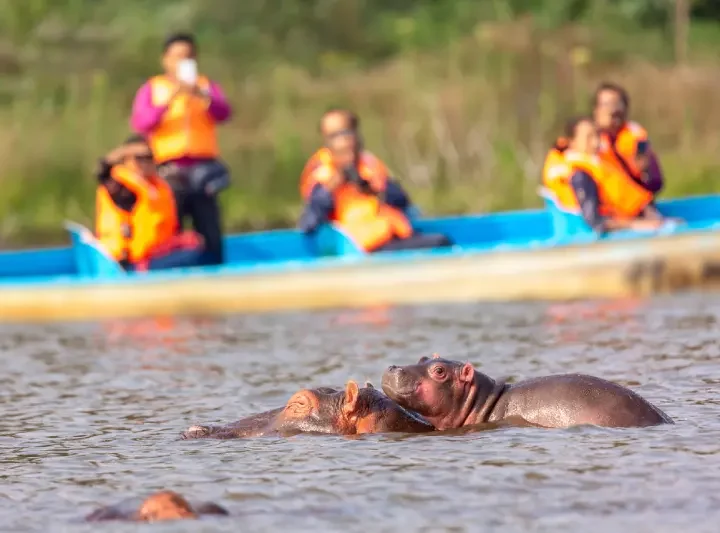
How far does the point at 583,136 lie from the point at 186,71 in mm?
3428

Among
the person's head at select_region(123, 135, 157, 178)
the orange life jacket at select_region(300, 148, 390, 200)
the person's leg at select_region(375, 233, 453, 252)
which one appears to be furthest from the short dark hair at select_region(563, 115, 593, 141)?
the person's head at select_region(123, 135, 157, 178)

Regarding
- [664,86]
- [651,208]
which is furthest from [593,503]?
[664,86]

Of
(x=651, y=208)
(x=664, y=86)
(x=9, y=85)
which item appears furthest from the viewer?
(x=9, y=85)

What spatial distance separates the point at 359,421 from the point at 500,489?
4.10 ft

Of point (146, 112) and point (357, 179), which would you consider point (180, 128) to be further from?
point (357, 179)

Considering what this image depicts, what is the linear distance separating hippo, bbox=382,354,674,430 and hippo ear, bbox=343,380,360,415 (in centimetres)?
17

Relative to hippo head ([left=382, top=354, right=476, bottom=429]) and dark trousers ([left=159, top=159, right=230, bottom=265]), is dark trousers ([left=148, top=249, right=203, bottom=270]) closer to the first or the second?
dark trousers ([left=159, top=159, right=230, bottom=265])

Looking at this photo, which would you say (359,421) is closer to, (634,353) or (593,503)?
(593,503)

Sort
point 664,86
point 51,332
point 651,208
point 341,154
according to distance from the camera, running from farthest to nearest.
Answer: point 664,86 < point 651,208 < point 341,154 < point 51,332

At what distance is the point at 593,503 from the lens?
23.0 feet

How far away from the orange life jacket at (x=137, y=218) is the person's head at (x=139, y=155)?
0.06 m

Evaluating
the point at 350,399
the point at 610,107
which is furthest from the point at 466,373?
the point at 610,107

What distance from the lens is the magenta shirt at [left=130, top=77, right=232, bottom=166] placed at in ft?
51.3

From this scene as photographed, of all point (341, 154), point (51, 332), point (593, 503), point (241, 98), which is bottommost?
point (593, 503)
